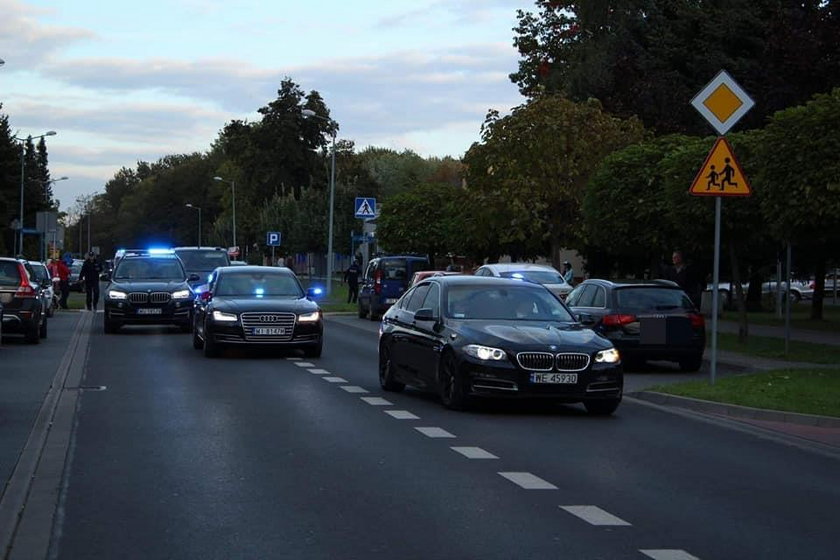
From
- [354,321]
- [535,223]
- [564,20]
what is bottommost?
[354,321]

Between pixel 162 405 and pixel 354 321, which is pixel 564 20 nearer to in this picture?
pixel 354 321

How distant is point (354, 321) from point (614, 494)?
107ft

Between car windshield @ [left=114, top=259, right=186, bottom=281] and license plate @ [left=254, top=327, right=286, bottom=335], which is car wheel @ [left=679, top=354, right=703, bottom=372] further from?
car windshield @ [left=114, top=259, right=186, bottom=281]

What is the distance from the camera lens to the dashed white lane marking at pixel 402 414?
589 inches

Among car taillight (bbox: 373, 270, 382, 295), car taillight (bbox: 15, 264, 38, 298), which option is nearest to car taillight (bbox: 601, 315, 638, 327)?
car taillight (bbox: 15, 264, 38, 298)

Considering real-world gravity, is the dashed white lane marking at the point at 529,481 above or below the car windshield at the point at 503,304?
below

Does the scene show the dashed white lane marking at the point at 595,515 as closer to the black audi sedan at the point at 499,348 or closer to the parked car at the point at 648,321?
the black audi sedan at the point at 499,348

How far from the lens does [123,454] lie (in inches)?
465

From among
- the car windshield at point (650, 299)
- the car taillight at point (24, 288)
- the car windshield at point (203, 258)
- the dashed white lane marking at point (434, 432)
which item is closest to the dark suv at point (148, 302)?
the car taillight at point (24, 288)

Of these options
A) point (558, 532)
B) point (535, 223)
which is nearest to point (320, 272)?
point (535, 223)

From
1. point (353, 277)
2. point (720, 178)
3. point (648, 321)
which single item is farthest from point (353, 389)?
point (353, 277)

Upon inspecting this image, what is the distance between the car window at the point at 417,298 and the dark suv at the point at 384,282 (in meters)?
23.8

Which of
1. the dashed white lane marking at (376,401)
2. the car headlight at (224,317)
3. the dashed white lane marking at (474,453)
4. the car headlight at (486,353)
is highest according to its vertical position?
the car headlight at (486,353)

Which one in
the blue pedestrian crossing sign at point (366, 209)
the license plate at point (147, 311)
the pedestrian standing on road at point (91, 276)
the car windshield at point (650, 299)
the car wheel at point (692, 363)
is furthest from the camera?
the blue pedestrian crossing sign at point (366, 209)
